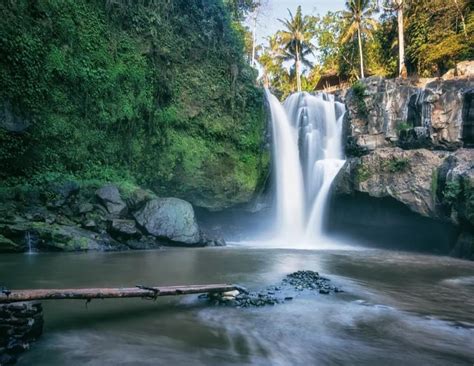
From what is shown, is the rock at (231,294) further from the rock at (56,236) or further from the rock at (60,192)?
the rock at (60,192)

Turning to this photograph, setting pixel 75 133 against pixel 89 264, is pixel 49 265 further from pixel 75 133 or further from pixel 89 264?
pixel 75 133

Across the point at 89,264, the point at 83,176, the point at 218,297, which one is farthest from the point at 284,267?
the point at 83,176

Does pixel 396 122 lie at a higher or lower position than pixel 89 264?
higher

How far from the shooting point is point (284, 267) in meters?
9.35

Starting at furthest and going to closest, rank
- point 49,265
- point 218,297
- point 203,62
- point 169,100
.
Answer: point 203,62 < point 169,100 < point 49,265 < point 218,297

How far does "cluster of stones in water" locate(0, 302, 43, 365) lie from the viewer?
3.65 metres

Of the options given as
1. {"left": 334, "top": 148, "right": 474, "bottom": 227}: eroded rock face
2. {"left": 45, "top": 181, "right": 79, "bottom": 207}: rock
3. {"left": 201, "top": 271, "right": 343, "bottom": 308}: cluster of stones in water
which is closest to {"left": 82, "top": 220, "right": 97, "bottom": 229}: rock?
{"left": 45, "top": 181, "right": 79, "bottom": 207}: rock

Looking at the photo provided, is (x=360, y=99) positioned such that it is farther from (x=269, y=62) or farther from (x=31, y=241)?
(x=269, y=62)

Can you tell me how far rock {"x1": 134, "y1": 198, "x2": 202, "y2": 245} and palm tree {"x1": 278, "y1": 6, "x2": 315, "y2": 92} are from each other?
2687cm

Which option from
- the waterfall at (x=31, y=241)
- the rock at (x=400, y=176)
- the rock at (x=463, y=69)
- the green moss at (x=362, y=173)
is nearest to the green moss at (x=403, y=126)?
the rock at (x=400, y=176)

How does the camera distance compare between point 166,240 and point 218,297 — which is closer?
point 218,297

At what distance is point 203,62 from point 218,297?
1370 centimetres

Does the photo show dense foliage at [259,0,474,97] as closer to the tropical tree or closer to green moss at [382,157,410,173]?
the tropical tree

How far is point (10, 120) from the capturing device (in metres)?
12.5
